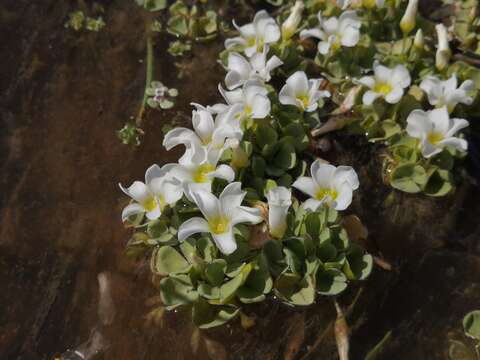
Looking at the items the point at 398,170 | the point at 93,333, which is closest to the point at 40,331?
the point at 93,333

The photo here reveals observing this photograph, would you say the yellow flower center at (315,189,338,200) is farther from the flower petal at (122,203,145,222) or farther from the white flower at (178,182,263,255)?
the flower petal at (122,203,145,222)

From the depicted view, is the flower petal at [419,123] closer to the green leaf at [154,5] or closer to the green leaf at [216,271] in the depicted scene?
the green leaf at [216,271]

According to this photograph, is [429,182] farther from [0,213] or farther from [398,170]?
[0,213]

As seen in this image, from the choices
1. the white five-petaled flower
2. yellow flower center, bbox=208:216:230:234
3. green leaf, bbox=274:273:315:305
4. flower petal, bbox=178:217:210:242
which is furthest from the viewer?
the white five-petaled flower

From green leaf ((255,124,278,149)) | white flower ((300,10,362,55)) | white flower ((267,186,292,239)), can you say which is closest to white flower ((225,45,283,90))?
green leaf ((255,124,278,149))

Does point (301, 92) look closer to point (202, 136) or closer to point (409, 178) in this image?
point (202, 136)

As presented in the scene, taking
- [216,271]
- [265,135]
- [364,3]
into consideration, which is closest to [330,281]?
[216,271]

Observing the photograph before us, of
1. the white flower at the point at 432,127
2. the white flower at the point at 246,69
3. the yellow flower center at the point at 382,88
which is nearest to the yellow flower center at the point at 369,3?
the yellow flower center at the point at 382,88
